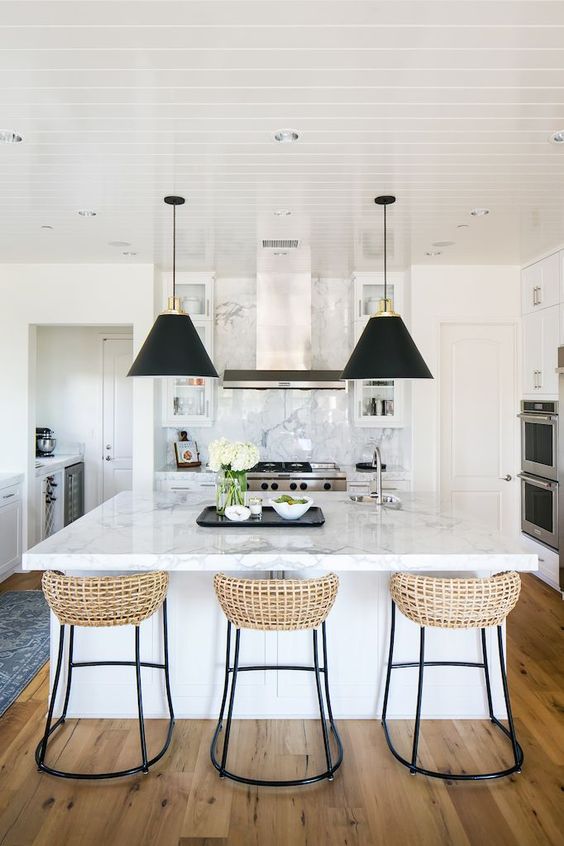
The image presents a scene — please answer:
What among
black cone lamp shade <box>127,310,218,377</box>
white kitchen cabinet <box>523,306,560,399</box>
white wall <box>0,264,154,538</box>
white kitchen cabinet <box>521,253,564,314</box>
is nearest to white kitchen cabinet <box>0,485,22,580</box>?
white wall <box>0,264,154,538</box>

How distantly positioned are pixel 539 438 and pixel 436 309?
1.35m

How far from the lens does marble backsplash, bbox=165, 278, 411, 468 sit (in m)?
5.39

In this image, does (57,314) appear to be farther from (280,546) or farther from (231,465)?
(280,546)

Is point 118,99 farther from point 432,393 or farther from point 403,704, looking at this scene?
point 432,393

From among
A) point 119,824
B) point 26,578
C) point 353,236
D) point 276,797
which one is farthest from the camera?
point 26,578

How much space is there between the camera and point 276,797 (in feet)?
6.87

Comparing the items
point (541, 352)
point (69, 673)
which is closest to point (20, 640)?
point (69, 673)

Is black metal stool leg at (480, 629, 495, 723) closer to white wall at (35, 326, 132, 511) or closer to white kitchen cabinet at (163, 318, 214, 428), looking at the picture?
white kitchen cabinet at (163, 318, 214, 428)

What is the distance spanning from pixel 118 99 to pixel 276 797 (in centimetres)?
275

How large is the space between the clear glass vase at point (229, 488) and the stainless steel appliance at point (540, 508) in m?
2.66

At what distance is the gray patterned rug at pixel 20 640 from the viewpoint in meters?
2.96

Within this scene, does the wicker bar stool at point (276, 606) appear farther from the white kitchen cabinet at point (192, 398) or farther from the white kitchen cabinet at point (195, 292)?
the white kitchen cabinet at point (195, 292)

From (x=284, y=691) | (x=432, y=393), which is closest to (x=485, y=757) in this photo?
(x=284, y=691)

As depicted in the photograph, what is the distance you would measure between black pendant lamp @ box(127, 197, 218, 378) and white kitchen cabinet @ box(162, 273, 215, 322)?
210cm
